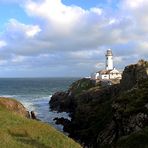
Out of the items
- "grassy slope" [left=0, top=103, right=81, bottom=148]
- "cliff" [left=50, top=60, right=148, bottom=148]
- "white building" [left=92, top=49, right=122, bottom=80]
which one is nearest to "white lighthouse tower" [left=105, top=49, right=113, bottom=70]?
"white building" [left=92, top=49, right=122, bottom=80]

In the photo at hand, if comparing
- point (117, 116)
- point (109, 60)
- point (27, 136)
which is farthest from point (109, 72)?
point (27, 136)

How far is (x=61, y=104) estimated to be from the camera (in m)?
116

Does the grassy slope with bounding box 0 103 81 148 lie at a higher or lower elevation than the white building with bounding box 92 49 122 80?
lower

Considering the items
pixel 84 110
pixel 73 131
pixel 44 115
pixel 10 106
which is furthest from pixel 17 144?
pixel 44 115

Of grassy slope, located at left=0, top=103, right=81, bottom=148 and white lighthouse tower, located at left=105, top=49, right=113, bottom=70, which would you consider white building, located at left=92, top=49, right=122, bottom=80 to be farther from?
grassy slope, located at left=0, top=103, right=81, bottom=148

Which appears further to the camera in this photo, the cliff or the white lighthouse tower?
the white lighthouse tower

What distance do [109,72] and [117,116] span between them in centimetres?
10474

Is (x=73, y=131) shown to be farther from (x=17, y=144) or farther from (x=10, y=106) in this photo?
(x=17, y=144)

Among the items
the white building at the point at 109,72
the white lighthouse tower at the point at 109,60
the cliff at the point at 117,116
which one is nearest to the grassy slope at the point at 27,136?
the cliff at the point at 117,116

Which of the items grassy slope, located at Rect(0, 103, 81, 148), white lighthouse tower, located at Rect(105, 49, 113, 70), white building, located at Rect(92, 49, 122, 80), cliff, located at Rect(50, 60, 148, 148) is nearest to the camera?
grassy slope, located at Rect(0, 103, 81, 148)

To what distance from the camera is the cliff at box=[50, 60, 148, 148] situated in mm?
42281

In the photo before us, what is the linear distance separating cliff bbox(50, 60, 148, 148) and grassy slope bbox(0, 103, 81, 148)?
5.04 m

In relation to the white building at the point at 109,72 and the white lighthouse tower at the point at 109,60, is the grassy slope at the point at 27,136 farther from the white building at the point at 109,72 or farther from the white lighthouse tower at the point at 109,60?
the white lighthouse tower at the point at 109,60

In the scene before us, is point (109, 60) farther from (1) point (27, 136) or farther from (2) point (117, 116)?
(1) point (27, 136)
